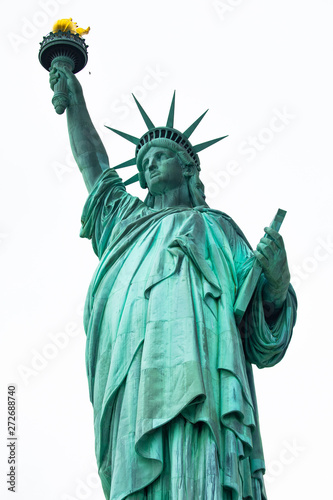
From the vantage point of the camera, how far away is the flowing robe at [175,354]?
1195 centimetres

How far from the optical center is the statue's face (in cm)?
1570

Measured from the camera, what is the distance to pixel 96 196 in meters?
15.6

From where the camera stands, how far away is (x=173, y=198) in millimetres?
15727

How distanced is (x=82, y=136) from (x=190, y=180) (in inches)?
69.6

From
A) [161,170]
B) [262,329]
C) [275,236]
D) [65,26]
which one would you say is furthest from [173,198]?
[65,26]

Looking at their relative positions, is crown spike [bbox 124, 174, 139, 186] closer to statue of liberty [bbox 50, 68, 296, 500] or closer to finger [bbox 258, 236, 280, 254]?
statue of liberty [bbox 50, 68, 296, 500]

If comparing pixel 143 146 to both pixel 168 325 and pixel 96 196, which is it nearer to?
pixel 96 196

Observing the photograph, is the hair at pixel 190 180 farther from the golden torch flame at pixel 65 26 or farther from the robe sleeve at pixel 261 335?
the golden torch flame at pixel 65 26

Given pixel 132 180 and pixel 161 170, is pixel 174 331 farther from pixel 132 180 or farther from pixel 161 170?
pixel 132 180

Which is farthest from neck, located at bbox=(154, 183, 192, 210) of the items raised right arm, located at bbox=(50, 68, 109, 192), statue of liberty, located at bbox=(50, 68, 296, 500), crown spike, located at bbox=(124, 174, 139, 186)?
raised right arm, located at bbox=(50, 68, 109, 192)

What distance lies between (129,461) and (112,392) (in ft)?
3.24

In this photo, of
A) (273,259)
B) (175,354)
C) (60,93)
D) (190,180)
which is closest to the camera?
(175,354)

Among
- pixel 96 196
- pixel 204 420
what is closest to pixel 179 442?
pixel 204 420

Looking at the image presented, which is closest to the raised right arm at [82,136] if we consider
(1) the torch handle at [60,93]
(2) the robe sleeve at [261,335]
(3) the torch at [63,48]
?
(1) the torch handle at [60,93]
